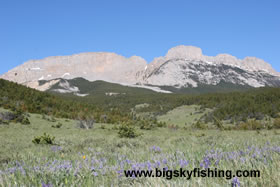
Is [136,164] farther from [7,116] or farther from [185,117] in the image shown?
[185,117]

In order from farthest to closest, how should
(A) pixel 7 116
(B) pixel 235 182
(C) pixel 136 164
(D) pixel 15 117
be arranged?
(D) pixel 15 117 < (A) pixel 7 116 < (C) pixel 136 164 < (B) pixel 235 182

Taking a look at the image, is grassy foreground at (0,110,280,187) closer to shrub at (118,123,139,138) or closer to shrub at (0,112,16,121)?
shrub at (118,123,139,138)

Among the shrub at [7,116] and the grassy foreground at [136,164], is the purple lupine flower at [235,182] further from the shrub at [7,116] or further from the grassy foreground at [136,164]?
the shrub at [7,116]

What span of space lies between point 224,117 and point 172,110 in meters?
25.5

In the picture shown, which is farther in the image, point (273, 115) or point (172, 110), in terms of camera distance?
point (172, 110)

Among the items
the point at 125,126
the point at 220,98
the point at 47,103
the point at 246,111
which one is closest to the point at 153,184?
the point at 125,126

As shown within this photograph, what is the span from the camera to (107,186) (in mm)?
2227

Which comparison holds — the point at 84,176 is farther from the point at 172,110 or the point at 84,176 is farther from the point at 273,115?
the point at 172,110

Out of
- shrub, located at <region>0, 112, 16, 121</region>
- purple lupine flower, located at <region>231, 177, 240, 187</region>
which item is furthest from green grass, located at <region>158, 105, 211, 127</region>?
purple lupine flower, located at <region>231, 177, 240, 187</region>

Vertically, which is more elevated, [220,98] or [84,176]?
[220,98]

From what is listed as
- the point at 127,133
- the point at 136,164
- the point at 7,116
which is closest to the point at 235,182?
the point at 136,164

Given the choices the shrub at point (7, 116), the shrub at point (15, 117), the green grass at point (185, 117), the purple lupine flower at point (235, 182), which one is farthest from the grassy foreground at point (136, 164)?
the green grass at point (185, 117)

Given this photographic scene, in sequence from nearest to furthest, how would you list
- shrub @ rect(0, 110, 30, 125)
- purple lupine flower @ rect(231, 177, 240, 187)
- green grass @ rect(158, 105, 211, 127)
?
1. purple lupine flower @ rect(231, 177, 240, 187)
2. shrub @ rect(0, 110, 30, 125)
3. green grass @ rect(158, 105, 211, 127)

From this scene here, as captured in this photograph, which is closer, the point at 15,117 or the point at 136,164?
the point at 136,164
